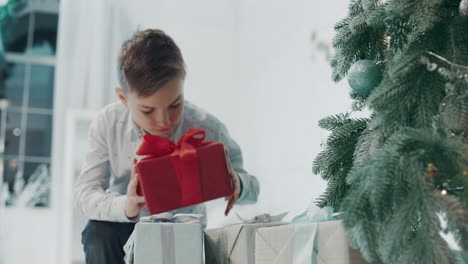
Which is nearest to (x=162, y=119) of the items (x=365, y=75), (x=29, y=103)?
(x=365, y=75)

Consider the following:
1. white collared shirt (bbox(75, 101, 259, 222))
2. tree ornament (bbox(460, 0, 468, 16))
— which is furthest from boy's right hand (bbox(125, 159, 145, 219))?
tree ornament (bbox(460, 0, 468, 16))

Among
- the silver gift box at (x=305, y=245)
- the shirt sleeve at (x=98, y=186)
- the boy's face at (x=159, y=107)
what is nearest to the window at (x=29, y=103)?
the shirt sleeve at (x=98, y=186)

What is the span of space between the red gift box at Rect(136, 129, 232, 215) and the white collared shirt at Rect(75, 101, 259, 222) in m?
0.17

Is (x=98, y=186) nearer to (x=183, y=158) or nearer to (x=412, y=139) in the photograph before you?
(x=183, y=158)

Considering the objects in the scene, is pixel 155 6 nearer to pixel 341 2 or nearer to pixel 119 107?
pixel 341 2

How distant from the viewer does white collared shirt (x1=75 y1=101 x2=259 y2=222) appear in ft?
4.47

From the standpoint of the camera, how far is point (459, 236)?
66cm

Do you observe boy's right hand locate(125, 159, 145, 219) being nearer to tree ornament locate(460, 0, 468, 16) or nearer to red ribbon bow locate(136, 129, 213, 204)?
red ribbon bow locate(136, 129, 213, 204)

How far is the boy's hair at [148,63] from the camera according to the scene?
134 cm

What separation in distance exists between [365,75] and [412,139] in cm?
22

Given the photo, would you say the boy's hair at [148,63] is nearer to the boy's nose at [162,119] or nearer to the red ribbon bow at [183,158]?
the boy's nose at [162,119]

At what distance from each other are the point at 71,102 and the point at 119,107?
52.0 inches

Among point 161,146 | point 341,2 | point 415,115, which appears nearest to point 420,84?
point 415,115

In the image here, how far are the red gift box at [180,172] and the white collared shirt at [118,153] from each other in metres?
0.17
